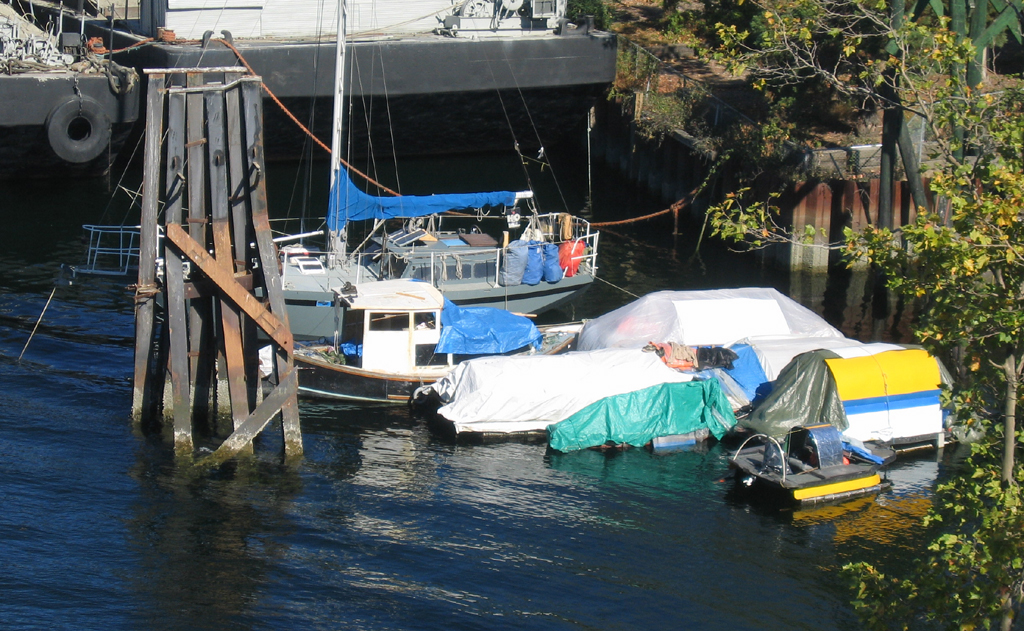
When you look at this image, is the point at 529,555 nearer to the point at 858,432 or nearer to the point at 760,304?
the point at 858,432

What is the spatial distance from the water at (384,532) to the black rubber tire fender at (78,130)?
54.7 ft

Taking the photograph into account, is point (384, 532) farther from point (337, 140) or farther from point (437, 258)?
point (337, 140)

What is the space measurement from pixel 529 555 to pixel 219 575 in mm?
4417

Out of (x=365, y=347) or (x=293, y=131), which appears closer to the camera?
(x=365, y=347)

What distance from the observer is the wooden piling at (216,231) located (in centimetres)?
1630

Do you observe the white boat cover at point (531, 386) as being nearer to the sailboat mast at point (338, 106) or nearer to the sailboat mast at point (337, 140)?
the sailboat mast at point (337, 140)

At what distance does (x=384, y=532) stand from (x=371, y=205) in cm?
1150

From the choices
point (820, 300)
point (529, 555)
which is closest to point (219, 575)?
point (529, 555)

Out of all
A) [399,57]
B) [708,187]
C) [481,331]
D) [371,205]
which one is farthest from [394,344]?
[399,57]

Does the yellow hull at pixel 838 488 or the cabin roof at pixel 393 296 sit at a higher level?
the cabin roof at pixel 393 296

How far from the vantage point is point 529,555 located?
49.5 feet

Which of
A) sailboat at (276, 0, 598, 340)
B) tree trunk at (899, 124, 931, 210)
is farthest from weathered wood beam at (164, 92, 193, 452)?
tree trunk at (899, 124, 931, 210)

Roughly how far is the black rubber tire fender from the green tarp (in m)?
25.3

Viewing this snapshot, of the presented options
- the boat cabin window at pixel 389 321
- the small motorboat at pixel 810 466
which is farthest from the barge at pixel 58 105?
the small motorboat at pixel 810 466
